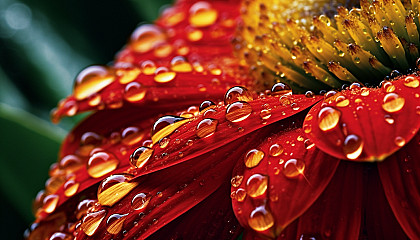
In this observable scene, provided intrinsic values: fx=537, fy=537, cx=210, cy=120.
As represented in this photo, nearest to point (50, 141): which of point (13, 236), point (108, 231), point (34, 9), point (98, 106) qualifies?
point (13, 236)

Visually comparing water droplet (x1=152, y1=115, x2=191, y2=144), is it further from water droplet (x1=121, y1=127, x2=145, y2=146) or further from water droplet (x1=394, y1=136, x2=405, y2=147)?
water droplet (x1=394, y1=136, x2=405, y2=147)

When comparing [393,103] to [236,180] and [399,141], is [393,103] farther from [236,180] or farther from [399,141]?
[236,180]

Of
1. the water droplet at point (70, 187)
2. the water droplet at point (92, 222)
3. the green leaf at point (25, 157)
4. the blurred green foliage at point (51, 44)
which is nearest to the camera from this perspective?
the water droplet at point (92, 222)

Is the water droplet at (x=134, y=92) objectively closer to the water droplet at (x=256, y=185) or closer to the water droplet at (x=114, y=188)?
the water droplet at (x=114, y=188)

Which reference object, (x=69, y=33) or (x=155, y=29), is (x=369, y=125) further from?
(x=69, y=33)

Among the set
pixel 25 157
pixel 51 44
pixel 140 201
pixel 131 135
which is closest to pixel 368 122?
pixel 140 201

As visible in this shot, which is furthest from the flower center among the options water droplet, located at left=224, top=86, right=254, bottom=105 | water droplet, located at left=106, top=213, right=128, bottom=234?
water droplet, located at left=106, top=213, right=128, bottom=234

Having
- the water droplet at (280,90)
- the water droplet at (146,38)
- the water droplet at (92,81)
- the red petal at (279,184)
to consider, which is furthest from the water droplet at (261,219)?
the water droplet at (146,38)
